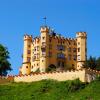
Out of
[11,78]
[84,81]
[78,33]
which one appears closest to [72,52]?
[78,33]

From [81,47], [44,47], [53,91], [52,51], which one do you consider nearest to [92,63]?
[53,91]

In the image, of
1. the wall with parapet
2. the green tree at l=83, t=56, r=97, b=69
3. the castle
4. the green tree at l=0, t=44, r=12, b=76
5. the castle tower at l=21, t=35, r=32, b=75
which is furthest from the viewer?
the castle tower at l=21, t=35, r=32, b=75

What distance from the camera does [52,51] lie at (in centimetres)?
12169

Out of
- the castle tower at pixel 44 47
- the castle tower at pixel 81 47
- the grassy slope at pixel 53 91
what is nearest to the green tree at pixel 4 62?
the castle tower at pixel 44 47

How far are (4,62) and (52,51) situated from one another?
15764mm

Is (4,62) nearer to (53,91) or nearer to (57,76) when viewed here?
(57,76)

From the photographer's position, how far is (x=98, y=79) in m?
81.2

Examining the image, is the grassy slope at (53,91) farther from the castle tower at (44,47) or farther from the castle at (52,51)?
the castle at (52,51)

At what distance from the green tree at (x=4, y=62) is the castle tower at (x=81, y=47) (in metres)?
15.5

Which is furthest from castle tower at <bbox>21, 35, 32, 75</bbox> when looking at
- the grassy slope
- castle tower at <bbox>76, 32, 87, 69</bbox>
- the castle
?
the grassy slope

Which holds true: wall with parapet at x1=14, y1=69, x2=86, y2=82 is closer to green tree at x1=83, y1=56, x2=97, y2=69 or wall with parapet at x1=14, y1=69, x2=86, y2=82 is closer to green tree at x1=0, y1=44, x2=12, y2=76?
green tree at x1=83, y1=56, x2=97, y2=69

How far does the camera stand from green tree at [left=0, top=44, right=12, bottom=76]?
108m

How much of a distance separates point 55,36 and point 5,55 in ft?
47.9

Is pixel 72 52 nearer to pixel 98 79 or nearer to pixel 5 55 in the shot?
pixel 5 55
